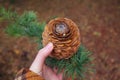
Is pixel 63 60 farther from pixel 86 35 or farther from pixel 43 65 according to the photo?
pixel 86 35

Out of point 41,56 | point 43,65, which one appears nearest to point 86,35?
point 43,65

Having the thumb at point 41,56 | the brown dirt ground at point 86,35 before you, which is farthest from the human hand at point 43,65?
the brown dirt ground at point 86,35

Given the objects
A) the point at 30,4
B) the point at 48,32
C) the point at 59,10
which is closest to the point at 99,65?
the point at 59,10

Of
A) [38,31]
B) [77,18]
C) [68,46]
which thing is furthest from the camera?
[77,18]

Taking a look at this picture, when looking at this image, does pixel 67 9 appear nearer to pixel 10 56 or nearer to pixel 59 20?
pixel 10 56

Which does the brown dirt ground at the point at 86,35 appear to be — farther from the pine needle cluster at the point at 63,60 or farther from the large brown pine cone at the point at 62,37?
the large brown pine cone at the point at 62,37

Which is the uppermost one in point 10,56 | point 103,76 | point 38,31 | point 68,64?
point 38,31

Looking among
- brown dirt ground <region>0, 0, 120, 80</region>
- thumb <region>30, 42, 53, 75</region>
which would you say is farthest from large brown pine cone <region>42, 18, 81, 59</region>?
brown dirt ground <region>0, 0, 120, 80</region>
